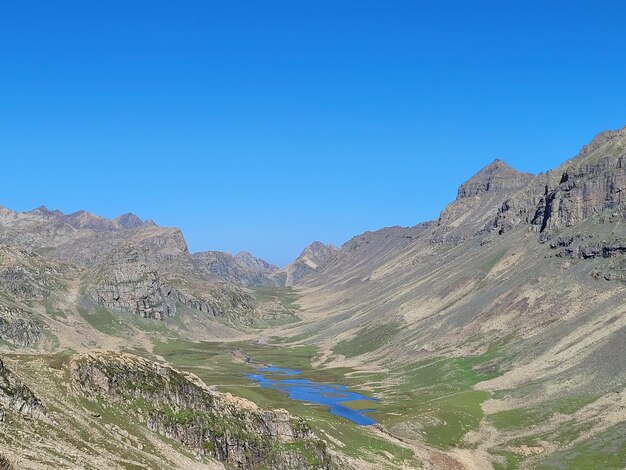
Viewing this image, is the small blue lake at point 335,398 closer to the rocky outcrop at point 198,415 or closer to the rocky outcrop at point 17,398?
the rocky outcrop at point 198,415

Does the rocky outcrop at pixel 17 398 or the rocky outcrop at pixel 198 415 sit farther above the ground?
the rocky outcrop at pixel 198 415

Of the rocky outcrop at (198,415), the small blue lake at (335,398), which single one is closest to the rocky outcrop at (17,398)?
the rocky outcrop at (198,415)

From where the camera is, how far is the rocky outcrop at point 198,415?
6938 centimetres

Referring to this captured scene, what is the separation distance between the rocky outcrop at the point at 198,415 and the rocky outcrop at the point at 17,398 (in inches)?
396

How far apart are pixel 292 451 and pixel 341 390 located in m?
120

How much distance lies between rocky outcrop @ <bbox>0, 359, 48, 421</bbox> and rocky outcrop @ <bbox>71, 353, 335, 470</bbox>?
10.1 m

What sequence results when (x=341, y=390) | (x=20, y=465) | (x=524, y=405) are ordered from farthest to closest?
(x=341, y=390) < (x=524, y=405) < (x=20, y=465)

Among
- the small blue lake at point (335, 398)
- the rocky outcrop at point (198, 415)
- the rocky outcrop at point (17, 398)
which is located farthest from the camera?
the small blue lake at point (335, 398)

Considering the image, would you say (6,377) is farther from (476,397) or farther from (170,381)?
(476,397)

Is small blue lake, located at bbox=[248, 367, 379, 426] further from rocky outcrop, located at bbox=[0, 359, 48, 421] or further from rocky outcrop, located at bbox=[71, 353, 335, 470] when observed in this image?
rocky outcrop, located at bbox=[0, 359, 48, 421]

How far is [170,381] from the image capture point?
76.4 m

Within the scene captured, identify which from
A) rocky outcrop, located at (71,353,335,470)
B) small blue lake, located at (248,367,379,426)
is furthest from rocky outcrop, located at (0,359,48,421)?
small blue lake, located at (248,367,379,426)

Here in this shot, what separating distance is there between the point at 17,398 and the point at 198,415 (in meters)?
25.1

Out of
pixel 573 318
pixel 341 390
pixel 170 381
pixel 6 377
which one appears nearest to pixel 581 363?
pixel 573 318
